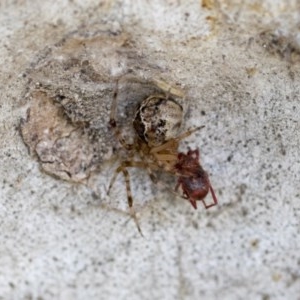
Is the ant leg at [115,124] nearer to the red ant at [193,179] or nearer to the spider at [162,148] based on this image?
the spider at [162,148]

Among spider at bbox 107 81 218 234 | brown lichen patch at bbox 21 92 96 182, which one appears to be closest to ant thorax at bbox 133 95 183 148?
spider at bbox 107 81 218 234

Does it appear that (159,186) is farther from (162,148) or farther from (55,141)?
(55,141)

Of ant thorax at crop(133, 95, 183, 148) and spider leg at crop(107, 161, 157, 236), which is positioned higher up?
ant thorax at crop(133, 95, 183, 148)

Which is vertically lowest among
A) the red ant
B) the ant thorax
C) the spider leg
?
the spider leg

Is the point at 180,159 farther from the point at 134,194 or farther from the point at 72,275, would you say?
the point at 72,275

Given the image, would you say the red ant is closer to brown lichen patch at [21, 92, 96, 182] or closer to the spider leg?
the spider leg

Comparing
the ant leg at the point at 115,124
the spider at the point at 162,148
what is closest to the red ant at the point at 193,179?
the spider at the point at 162,148

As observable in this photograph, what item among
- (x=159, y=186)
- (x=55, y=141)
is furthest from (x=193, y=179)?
(x=55, y=141)
